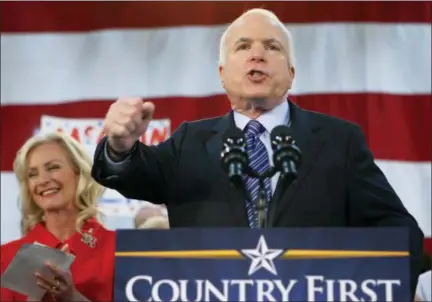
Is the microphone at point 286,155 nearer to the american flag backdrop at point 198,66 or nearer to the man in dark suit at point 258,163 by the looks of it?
the man in dark suit at point 258,163

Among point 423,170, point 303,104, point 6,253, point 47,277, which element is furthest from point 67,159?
point 423,170

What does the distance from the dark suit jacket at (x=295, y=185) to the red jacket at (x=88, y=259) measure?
0.90 m

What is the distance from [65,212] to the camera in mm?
2750

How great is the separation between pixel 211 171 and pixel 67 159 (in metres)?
1.23

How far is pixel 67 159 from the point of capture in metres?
2.80

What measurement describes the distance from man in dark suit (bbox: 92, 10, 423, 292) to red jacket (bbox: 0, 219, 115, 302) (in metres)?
0.91

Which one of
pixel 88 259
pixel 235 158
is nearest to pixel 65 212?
pixel 88 259

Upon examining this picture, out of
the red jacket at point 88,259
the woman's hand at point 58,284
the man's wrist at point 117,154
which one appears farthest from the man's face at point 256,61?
the red jacket at point 88,259

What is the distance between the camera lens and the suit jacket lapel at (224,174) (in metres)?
1.61

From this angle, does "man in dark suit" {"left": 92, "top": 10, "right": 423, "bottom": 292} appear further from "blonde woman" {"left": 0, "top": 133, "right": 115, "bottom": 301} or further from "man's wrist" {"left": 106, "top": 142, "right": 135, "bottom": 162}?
"blonde woman" {"left": 0, "top": 133, "right": 115, "bottom": 301}

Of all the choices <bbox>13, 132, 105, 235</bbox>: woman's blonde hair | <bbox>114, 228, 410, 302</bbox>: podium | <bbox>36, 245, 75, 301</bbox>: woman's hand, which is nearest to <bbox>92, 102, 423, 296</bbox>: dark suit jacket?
<bbox>114, 228, 410, 302</bbox>: podium

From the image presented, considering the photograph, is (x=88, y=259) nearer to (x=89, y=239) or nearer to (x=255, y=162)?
(x=89, y=239)

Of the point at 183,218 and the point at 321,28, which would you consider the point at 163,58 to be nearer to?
the point at 321,28

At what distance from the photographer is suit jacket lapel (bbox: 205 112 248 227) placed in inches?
63.3
